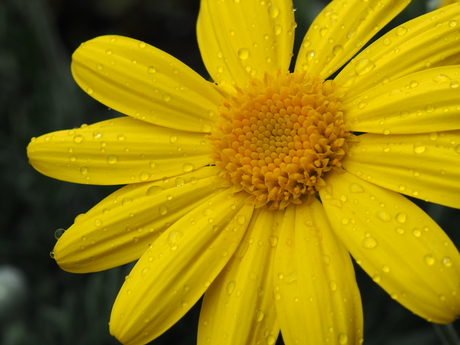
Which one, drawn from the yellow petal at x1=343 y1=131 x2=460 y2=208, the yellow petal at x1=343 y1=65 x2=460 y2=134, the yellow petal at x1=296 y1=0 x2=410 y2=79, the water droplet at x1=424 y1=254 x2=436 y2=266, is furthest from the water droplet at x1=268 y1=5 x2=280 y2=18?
the water droplet at x1=424 y1=254 x2=436 y2=266

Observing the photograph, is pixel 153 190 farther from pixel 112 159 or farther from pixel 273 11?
pixel 273 11

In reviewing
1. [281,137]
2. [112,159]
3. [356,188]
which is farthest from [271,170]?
[112,159]

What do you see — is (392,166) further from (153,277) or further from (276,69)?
(153,277)

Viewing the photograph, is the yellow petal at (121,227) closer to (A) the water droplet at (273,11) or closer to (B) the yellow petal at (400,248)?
(B) the yellow petal at (400,248)

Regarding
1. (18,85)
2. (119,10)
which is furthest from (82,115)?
(119,10)

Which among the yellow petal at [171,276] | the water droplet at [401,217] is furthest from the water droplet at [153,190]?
the water droplet at [401,217]

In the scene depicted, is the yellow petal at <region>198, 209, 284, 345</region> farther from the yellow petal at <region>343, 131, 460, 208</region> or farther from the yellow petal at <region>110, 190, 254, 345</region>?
the yellow petal at <region>343, 131, 460, 208</region>
